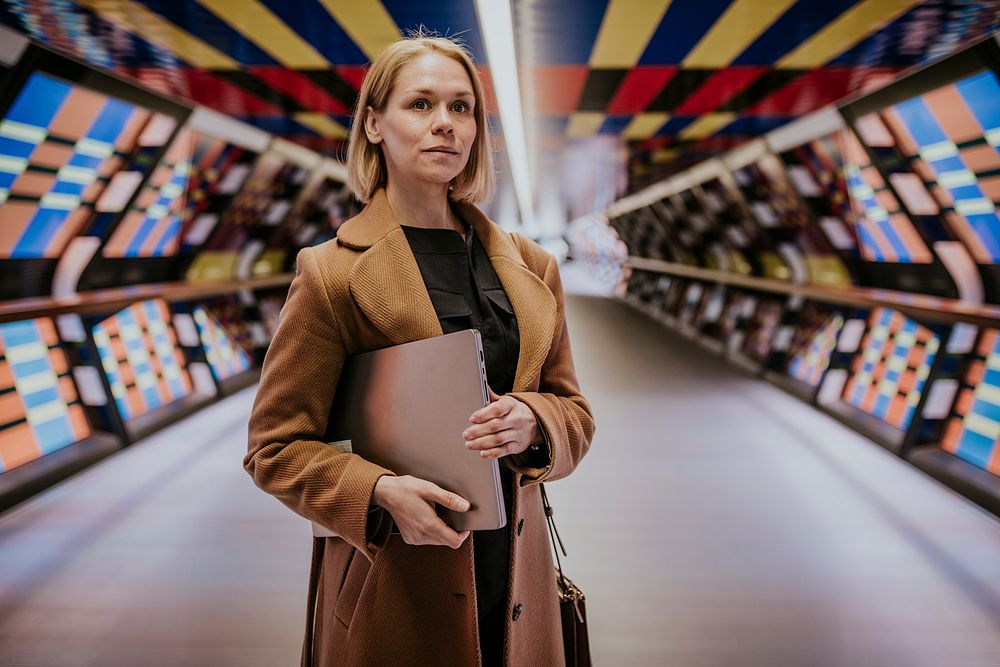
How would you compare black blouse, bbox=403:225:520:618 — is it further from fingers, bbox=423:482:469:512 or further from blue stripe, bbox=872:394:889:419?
blue stripe, bbox=872:394:889:419

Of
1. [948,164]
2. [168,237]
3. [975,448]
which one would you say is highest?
[948,164]

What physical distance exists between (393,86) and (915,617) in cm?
271

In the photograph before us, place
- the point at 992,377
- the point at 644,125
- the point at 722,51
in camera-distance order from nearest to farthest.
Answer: the point at 722,51 < the point at 992,377 < the point at 644,125

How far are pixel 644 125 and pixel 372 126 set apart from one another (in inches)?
181

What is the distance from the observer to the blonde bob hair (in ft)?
3.39

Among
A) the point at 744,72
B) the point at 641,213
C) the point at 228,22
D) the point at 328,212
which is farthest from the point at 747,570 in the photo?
the point at 641,213

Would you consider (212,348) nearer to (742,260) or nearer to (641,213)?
(742,260)

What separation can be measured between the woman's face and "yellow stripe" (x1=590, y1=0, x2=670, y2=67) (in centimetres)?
199

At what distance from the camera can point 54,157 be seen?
3713mm

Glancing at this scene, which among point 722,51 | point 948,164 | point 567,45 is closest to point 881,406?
point 948,164

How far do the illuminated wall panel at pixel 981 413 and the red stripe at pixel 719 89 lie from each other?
6.62 feet

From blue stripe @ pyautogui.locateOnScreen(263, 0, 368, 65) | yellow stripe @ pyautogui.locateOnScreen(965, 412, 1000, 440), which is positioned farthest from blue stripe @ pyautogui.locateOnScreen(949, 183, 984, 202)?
blue stripe @ pyautogui.locateOnScreen(263, 0, 368, 65)

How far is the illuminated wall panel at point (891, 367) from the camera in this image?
4.29 metres

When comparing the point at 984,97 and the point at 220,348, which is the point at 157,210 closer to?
the point at 220,348
